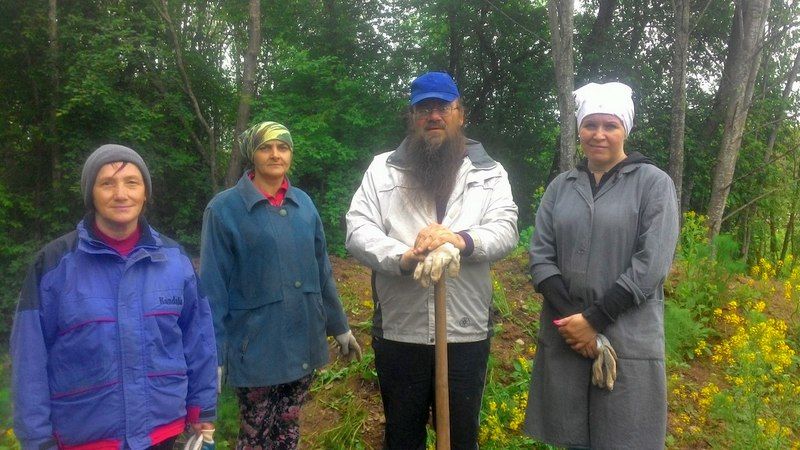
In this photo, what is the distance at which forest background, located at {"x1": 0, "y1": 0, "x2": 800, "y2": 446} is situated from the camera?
28.5ft

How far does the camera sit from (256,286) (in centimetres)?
275

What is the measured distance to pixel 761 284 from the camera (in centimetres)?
602

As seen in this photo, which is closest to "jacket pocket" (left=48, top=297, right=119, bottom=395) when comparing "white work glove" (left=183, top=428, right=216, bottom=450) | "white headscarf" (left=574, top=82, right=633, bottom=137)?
"white work glove" (left=183, top=428, right=216, bottom=450)

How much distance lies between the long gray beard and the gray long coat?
19.7 inches

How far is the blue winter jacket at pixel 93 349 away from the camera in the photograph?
1.87m

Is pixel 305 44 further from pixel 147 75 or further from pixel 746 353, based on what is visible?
pixel 746 353

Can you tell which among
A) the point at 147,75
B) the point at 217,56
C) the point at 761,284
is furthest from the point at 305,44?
the point at 761,284

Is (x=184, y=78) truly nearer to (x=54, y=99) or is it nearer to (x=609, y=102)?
(x=54, y=99)

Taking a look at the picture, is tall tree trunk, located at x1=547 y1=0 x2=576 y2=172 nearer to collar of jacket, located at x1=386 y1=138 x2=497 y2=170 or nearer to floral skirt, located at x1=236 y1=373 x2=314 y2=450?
collar of jacket, located at x1=386 y1=138 x2=497 y2=170

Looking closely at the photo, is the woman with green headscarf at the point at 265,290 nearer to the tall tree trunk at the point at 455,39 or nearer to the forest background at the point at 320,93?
the forest background at the point at 320,93

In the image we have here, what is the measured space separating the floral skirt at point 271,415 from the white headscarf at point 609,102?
1.85 m

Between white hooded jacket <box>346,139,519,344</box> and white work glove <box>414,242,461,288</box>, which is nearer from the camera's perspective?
white work glove <box>414,242,461,288</box>

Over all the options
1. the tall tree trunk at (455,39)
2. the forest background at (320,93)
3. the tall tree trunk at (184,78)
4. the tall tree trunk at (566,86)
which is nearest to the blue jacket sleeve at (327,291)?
the tall tree trunk at (566,86)

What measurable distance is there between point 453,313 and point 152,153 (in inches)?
320
